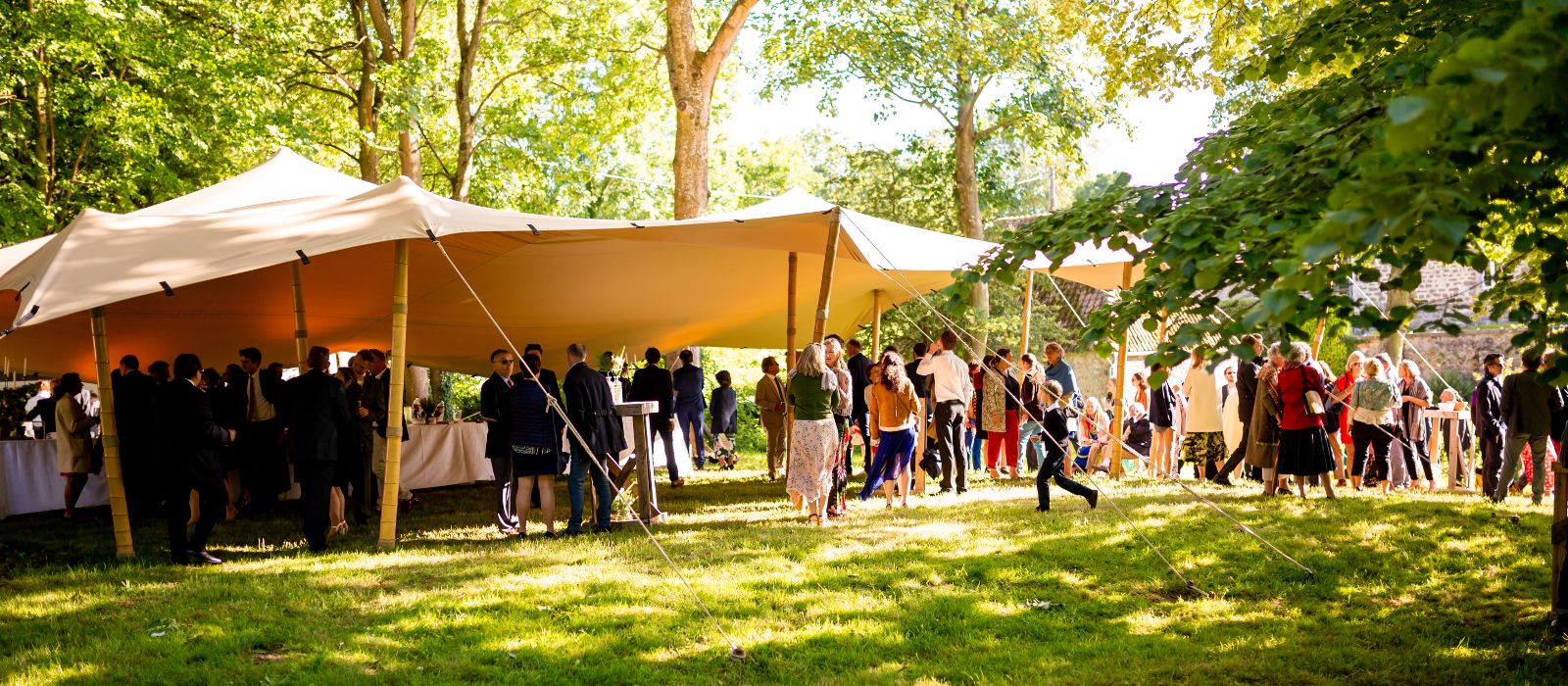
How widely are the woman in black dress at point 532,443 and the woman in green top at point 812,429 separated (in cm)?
185

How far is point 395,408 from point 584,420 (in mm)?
1376

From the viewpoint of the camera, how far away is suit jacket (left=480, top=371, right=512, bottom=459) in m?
9.09

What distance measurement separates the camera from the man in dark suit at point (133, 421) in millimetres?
8422

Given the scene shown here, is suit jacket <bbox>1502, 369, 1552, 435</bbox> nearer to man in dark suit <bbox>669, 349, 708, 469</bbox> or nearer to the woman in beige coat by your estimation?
man in dark suit <bbox>669, 349, 708, 469</bbox>

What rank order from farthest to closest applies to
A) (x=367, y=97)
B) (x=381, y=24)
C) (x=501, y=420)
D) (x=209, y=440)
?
1. (x=367, y=97)
2. (x=381, y=24)
3. (x=501, y=420)
4. (x=209, y=440)

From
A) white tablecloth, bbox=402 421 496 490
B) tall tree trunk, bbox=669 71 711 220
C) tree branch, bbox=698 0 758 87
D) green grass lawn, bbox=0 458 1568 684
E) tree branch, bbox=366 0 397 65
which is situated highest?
tree branch, bbox=366 0 397 65

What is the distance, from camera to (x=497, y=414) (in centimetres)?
927

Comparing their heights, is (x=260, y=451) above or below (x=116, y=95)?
below

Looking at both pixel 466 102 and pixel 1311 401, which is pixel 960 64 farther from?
pixel 1311 401

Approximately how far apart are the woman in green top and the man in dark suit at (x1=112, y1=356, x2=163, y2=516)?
15.2 ft

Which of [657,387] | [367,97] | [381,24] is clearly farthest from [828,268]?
[367,97]

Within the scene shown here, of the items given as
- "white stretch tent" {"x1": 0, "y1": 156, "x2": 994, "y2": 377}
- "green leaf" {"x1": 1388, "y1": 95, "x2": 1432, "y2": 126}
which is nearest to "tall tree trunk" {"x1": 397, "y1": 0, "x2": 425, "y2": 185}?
"white stretch tent" {"x1": 0, "y1": 156, "x2": 994, "y2": 377}

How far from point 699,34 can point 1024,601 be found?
19022 millimetres

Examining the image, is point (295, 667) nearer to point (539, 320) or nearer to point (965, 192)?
point (539, 320)
